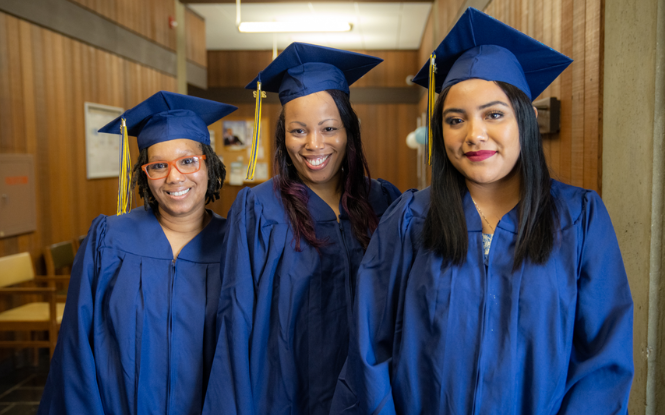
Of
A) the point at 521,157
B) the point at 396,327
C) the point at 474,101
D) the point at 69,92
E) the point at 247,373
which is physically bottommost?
the point at 247,373

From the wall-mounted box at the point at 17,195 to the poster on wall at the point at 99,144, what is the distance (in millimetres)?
Result: 886

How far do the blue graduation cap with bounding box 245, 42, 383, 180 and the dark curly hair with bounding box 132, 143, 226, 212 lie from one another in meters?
0.32

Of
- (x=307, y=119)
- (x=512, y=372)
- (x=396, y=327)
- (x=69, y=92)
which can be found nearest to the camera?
(x=512, y=372)

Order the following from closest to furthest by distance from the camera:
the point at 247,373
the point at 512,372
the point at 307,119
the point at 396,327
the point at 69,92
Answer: the point at 512,372
the point at 396,327
the point at 247,373
the point at 307,119
the point at 69,92

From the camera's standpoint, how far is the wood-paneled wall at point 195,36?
7.27 metres

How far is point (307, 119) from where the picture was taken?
5.51 feet

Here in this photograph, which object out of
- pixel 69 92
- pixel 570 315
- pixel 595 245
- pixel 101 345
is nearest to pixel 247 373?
pixel 101 345

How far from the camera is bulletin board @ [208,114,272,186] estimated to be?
9.65 meters

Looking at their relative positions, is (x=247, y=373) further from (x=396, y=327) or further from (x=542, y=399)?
(x=542, y=399)

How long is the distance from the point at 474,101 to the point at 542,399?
0.70 metres

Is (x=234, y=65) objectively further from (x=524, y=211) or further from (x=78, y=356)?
(x=524, y=211)

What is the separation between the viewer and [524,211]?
115cm

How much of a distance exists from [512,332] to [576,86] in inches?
40.6

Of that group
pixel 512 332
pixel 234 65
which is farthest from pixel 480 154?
pixel 234 65
